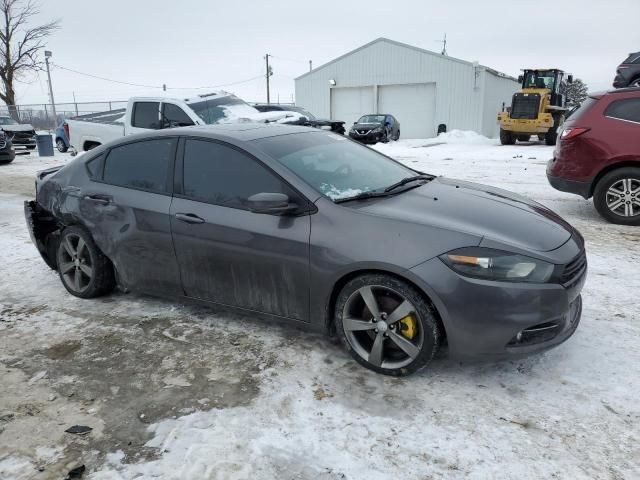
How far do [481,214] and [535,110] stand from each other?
63.3 feet

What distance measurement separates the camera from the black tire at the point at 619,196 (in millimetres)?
6363

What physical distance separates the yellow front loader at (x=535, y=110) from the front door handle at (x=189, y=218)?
62.7 feet

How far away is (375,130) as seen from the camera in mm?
22234

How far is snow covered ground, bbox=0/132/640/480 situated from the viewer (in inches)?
94.0

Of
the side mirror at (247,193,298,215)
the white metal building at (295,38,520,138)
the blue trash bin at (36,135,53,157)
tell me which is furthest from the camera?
the white metal building at (295,38,520,138)

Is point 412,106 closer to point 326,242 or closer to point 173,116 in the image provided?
point 173,116

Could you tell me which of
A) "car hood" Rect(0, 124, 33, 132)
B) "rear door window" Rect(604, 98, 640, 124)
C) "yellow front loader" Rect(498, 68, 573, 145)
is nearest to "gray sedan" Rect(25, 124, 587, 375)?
"rear door window" Rect(604, 98, 640, 124)

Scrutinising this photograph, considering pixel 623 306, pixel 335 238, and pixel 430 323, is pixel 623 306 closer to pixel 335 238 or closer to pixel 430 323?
pixel 430 323

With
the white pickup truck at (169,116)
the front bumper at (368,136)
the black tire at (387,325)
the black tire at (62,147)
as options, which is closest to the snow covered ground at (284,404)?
the black tire at (387,325)

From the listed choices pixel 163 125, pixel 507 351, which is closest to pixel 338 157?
pixel 507 351

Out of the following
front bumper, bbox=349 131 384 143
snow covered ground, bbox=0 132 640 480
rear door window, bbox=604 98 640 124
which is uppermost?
rear door window, bbox=604 98 640 124

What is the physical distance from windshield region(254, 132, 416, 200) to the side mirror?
251mm

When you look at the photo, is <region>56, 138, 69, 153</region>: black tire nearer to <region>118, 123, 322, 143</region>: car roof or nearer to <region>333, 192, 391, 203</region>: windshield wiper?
<region>118, 123, 322, 143</region>: car roof

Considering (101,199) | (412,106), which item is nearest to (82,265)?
(101,199)
